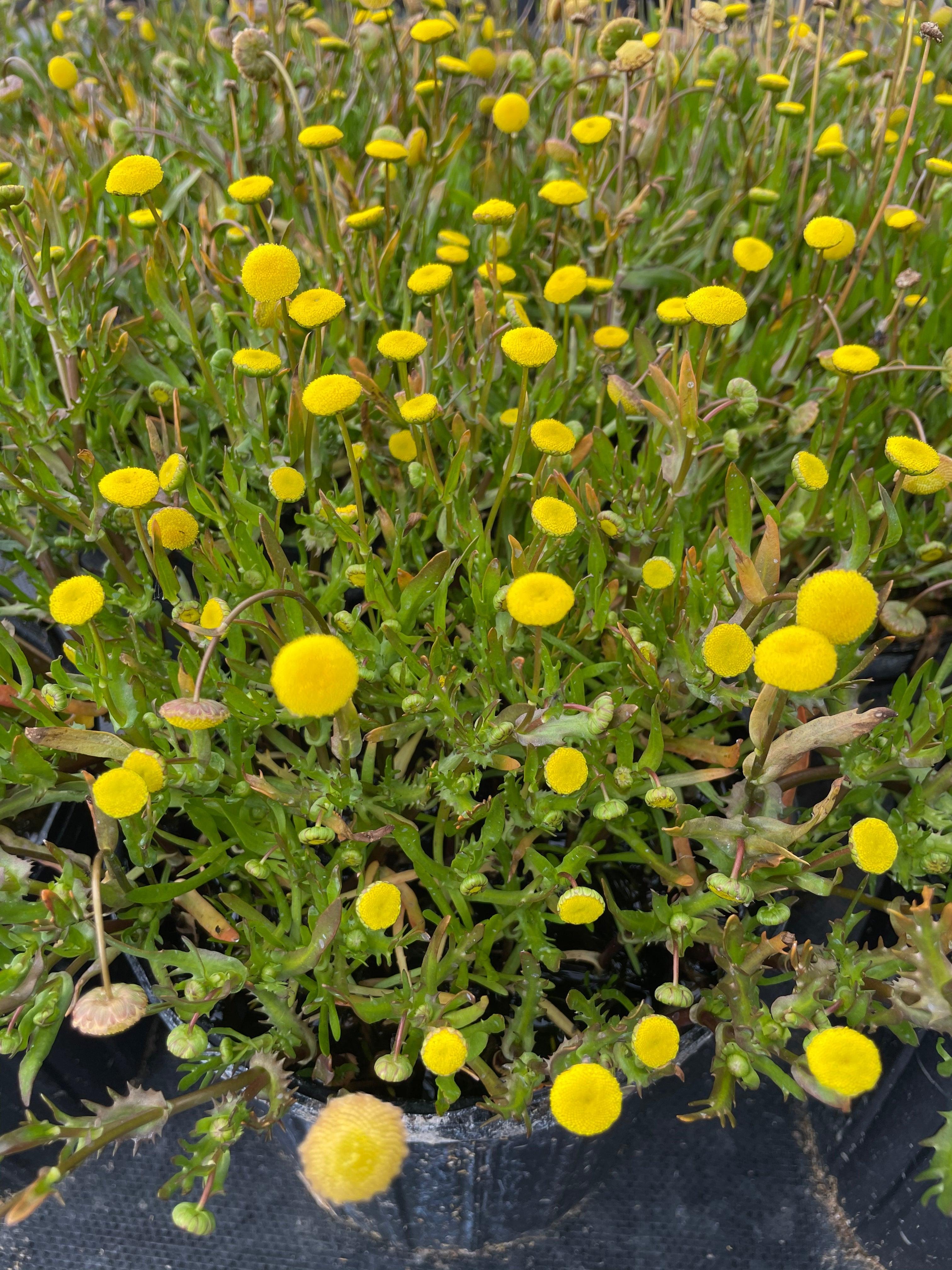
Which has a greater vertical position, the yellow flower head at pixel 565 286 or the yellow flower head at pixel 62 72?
the yellow flower head at pixel 62 72

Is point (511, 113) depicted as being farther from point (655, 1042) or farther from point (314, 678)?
point (655, 1042)

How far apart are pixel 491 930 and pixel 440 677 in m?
0.25

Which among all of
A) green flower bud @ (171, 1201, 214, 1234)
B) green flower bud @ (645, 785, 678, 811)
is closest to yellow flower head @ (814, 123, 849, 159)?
green flower bud @ (645, 785, 678, 811)

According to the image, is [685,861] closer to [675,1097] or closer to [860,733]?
[860,733]

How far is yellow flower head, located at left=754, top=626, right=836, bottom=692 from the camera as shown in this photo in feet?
2.14

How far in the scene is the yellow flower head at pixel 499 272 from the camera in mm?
1111

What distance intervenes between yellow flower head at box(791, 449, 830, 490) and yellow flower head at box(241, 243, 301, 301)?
1.72 feet

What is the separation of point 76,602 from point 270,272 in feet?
1.20

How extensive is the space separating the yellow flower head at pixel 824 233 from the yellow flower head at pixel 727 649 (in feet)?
1.82

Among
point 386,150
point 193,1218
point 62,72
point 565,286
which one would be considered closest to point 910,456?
point 565,286

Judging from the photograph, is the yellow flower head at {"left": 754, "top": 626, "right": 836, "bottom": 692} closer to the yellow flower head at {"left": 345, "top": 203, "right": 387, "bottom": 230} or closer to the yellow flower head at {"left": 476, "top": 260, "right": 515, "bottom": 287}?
the yellow flower head at {"left": 476, "top": 260, "right": 515, "bottom": 287}

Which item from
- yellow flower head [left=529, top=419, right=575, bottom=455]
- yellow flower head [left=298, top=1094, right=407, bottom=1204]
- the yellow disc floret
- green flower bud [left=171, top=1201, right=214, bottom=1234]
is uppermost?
yellow flower head [left=529, top=419, right=575, bottom=455]

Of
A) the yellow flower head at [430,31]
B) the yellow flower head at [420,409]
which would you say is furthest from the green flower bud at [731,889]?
the yellow flower head at [430,31]

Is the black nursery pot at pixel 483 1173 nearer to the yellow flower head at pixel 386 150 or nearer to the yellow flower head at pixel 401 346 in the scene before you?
the yellow flower head at pixel 401 346
